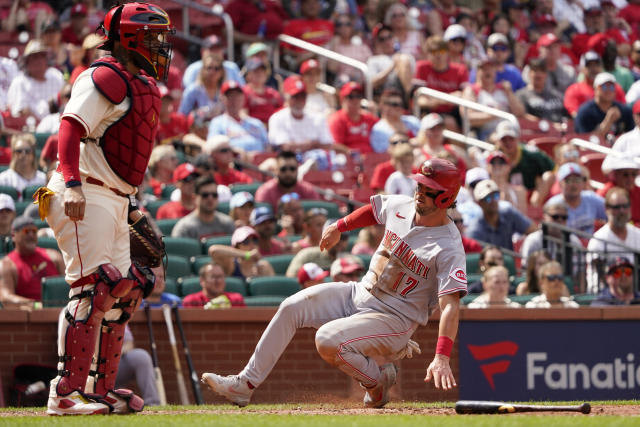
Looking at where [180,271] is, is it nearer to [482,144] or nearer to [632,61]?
[482,144]

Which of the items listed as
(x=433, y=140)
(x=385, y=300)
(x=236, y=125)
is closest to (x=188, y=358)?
(x=385, y=300)

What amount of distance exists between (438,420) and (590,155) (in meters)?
9.53

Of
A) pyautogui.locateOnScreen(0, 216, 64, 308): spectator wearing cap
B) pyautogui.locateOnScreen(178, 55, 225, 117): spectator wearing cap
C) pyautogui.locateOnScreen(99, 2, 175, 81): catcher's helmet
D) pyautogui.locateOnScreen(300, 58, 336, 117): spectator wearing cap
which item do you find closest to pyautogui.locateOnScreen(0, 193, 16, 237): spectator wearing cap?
pyautogui.locateOnScreen(0, 216, 64, 308): spectator wearing cap

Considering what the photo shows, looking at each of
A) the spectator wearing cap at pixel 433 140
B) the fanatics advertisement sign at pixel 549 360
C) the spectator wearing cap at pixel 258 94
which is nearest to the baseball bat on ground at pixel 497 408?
the fanatics advertisement sign at pixel 549 360

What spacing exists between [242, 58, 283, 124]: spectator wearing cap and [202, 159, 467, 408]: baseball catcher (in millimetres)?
7905

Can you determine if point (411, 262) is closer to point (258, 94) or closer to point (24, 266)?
point (24, 266)

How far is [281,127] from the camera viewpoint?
1379cm

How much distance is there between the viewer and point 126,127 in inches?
257

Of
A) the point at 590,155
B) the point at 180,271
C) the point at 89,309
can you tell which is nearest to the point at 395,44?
the point at 590,155

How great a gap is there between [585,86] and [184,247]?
7.56 m

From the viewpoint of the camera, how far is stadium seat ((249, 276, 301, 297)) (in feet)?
34.9

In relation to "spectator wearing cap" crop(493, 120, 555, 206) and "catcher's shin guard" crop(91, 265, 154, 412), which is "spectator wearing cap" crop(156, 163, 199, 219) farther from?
"catcher's shin guard" crop(91, 265, 154, 412)

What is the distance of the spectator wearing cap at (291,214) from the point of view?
12.1 m

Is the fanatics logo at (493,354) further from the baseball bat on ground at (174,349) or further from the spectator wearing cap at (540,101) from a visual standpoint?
the spectator wearing cap at (540,101)
